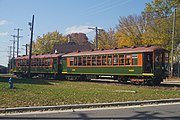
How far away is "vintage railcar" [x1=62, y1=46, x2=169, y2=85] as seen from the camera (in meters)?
22.9

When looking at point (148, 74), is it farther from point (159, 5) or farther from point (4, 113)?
point (159, 5)

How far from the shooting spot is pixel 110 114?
964cm

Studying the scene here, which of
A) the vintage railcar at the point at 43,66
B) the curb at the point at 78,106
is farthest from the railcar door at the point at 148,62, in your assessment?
→ the vintage railcar at the point at 43,66

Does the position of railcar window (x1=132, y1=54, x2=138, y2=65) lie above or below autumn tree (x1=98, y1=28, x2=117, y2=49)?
below

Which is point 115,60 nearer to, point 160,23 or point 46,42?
point 160,23

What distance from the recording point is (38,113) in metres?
9.70

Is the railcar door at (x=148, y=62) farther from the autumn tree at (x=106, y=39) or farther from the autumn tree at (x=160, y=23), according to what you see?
the autumn tree at (x=106, y=39)

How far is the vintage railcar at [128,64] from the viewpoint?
902 inches

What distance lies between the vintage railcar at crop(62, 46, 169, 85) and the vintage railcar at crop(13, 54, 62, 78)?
456 centimetres

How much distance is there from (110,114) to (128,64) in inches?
581

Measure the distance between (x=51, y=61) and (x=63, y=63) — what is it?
2462 mm

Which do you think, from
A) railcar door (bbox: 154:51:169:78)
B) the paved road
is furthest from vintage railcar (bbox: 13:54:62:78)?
the paved road

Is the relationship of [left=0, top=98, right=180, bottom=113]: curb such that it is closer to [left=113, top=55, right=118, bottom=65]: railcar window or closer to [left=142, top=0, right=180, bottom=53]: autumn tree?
[left=113, top=55, right=118, bottom=65]: railcar window

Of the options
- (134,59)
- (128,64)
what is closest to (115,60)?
(128,64)
